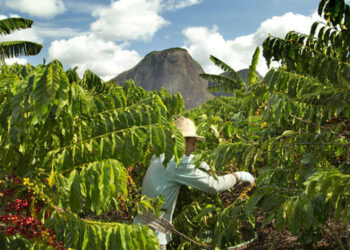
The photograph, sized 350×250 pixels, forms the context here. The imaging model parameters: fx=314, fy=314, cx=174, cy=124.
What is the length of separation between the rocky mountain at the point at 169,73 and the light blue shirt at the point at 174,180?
91676 millimetres

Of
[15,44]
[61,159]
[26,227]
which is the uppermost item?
[15,44]

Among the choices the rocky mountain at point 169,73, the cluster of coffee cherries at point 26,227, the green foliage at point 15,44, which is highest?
the rocky mountain at point 169,73

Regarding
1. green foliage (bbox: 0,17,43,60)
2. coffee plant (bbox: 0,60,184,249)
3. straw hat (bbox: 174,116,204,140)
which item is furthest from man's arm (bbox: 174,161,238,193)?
green foliage (bbox: 0,17,43,60)

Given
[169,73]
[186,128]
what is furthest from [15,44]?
[169,73]

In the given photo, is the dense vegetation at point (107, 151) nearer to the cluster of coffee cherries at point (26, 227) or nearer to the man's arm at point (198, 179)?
the cluster of coffee cherries at point (26, 227)

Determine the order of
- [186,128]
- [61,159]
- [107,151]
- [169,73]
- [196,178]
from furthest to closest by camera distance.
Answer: [169,73]
[186,128]
[196,178]
[107,151]
[61,159]

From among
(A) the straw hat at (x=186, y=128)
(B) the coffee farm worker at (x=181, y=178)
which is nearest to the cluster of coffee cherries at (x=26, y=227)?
(B) the coffee farm worker at (x=181, y=178)

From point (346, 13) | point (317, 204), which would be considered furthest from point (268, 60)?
point (317, 204)

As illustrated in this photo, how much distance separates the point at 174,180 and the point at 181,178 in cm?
7

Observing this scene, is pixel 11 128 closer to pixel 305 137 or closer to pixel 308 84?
pixel 305 137

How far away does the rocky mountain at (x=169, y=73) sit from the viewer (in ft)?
322

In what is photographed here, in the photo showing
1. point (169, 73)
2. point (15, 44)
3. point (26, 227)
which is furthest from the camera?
point (169, 73)

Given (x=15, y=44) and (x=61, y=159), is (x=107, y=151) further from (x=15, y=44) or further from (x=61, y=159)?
(x=15, y=44)

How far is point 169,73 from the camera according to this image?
104 meters
